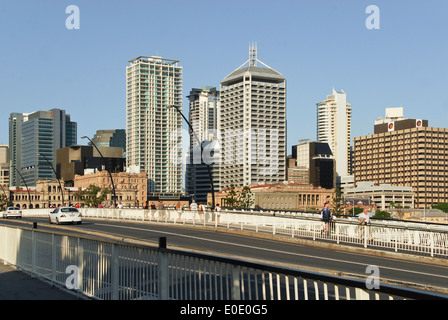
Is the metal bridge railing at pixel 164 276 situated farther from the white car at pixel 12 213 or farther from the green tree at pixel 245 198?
the green tree at pixel 245 198

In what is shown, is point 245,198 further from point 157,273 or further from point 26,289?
point 157,273

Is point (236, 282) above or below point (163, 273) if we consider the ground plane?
above

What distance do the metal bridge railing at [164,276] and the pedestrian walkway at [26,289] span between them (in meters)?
0.21

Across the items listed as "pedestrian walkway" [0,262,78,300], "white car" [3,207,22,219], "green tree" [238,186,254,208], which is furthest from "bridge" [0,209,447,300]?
"green tree" [238,186,254,208]

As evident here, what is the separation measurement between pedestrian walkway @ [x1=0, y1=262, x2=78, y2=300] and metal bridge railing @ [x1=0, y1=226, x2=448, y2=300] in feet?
0.70

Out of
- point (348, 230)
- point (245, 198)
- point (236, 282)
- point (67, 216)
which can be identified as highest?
point (236, 282)

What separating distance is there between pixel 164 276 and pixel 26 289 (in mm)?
5602

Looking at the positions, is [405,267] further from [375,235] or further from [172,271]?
[172,271]

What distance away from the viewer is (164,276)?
384 inches

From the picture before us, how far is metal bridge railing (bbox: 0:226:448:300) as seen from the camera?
6853mm

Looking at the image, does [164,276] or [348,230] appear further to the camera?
[348,230]

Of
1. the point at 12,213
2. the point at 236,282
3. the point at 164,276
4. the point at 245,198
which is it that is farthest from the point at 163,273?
the point at 245,198
